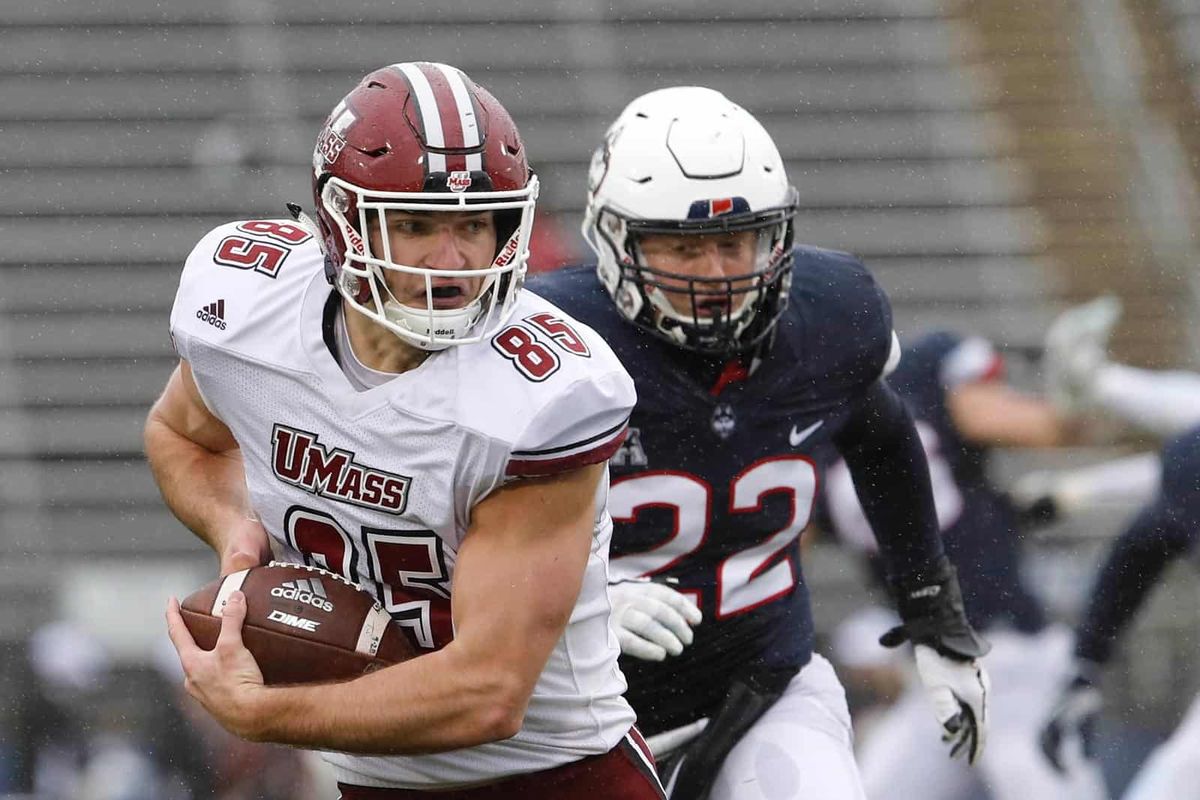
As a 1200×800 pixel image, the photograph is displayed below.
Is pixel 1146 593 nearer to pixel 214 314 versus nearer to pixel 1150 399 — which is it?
pixel 1150 399

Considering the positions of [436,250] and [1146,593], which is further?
[1146,593]

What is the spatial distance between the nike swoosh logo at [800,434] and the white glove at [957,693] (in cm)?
60

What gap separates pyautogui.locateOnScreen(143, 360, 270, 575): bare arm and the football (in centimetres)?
26

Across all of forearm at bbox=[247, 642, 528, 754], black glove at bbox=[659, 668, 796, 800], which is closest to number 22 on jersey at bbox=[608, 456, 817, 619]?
black glove at bbox=[659, 668, 796, 800]

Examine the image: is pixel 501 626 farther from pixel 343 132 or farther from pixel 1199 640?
pixel 1199 640

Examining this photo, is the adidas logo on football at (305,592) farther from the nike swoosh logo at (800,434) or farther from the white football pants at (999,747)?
the white football pants at (999,747)

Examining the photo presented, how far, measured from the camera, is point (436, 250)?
259 centimetres

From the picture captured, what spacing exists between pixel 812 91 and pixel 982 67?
0.93 m

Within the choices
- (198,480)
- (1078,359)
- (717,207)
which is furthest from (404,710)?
(1078,359)

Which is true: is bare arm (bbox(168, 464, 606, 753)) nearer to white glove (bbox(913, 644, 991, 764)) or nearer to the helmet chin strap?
the helmet chin strap

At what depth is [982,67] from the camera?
31.7ft

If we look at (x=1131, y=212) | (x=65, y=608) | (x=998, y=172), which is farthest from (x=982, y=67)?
(x=65, y=608)

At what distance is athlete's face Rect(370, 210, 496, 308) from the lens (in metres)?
2.57

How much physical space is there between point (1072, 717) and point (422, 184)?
2.83 m
